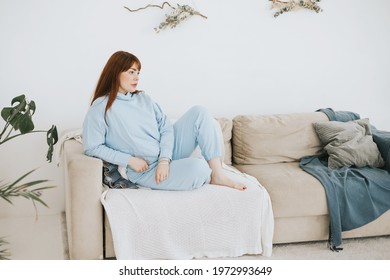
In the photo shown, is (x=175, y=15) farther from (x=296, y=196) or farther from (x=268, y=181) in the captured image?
(x=296, y=196)

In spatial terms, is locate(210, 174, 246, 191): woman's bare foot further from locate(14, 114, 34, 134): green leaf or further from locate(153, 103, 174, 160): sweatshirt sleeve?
locate(14, 114, 34, 134): green leaf

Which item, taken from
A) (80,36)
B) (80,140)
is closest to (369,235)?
(80,140)

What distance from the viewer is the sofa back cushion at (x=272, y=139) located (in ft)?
8.95

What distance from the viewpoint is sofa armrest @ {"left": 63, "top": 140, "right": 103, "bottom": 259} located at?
6.45 ft

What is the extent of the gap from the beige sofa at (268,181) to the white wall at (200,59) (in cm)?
32

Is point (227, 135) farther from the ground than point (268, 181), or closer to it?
farther from the ground

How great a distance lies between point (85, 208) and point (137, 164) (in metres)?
0.34

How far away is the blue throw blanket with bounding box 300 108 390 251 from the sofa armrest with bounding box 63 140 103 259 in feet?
3.72

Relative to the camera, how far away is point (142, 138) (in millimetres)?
2258

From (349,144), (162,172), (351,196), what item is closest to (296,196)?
(351,196)

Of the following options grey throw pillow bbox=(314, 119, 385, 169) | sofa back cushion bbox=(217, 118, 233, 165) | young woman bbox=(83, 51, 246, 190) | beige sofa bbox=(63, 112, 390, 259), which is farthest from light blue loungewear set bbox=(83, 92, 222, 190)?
grey throw pillow bbox=(314, 119, 385, 169)

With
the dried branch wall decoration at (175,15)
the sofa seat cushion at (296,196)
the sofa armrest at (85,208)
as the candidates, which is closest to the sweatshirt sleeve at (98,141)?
the sofa armrest at (85,208)

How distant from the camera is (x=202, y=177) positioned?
2117mm

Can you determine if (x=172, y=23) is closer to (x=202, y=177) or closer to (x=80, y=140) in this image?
(x=80, y=140)
